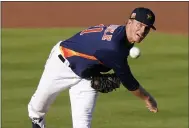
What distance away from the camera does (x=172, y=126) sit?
8758 mm

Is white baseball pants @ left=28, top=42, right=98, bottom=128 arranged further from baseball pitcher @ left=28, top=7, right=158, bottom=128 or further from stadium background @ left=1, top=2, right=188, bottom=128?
stadium background @ left=1, top=2, right=188, bottom=128

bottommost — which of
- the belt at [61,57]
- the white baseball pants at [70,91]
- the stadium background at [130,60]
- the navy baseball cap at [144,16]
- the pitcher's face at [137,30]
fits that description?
the stadium background at [130,60]

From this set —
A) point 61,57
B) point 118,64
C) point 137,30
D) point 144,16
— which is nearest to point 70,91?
point 61,57

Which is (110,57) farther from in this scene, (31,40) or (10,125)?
(31,40)

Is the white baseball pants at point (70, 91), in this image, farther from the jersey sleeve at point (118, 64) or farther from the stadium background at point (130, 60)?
the stadium background at point (130, 60)

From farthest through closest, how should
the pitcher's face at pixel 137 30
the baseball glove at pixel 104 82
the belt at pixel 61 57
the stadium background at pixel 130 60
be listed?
the stadium background at pixel 130 60 < the belt at pixel 61 57 < the baseball glove at pixel 104 82 < the pitcher's face at pixel 137 30

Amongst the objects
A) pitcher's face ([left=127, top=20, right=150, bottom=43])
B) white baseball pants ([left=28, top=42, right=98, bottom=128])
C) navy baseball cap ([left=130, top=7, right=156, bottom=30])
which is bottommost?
white baseball pants ([left=28, top=42, right=98, bottom=128])

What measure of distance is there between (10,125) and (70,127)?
0.88 m

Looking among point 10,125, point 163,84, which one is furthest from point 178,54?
point 10,125

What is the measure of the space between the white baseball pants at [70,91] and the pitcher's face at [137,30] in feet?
2.71

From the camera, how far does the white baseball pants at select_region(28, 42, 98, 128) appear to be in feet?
21.6

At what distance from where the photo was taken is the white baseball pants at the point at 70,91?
21.6ft

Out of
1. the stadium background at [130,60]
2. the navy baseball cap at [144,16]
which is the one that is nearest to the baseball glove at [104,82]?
the navy baseball cap at [144,16]

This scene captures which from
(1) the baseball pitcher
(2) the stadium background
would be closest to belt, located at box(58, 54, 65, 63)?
(1) the baseball pitcher
